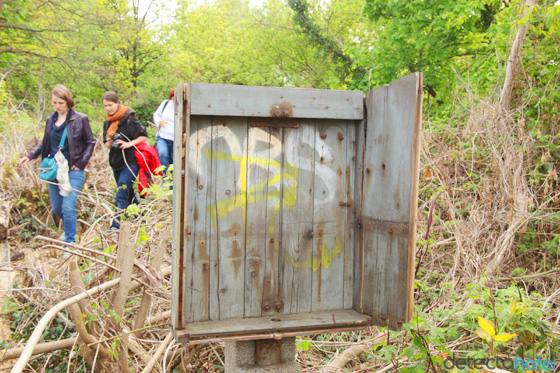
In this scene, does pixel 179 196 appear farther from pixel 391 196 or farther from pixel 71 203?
pixel 71 203

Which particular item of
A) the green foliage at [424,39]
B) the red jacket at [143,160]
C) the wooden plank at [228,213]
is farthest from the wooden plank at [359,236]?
the green foliage at [424,39]

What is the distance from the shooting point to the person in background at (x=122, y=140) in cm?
533

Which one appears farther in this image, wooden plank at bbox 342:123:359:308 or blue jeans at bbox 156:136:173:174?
blue jeans at bbox 156:136:173:174

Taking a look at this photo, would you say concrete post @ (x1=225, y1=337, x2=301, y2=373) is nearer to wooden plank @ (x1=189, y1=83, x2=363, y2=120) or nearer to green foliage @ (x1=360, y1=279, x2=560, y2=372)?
green foliage @ (x1=360, y1=279, x2=560, y2=372)

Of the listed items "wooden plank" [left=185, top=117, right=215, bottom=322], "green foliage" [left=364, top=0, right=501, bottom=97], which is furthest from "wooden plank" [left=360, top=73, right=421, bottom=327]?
"green foliage" [left=364, top=0, right=501, bottom=97]

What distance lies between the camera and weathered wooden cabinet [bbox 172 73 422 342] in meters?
2.24

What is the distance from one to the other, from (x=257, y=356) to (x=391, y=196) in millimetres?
1121

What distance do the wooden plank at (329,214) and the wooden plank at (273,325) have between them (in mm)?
128

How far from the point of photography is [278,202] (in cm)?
248

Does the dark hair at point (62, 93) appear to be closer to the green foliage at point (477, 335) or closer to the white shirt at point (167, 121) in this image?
the white shirt at point (167, 121)

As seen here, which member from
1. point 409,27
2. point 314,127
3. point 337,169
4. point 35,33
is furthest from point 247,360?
point 35,33

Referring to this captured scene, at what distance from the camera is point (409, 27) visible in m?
12.5

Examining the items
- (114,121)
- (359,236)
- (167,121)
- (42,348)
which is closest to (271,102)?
(359,236)

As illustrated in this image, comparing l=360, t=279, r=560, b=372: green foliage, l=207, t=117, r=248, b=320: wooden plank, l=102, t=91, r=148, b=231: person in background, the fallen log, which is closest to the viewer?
l=207, t=117, r=248, b=320: wooden plank
